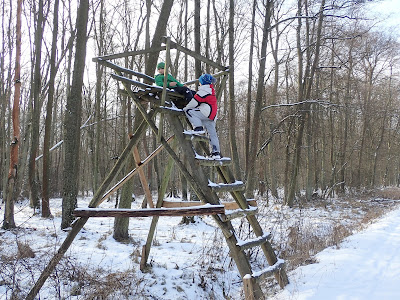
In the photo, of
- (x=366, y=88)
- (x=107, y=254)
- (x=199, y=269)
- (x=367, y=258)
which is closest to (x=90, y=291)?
(x=107, y=254)

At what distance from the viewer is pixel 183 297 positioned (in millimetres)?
5176

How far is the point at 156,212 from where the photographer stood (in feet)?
14.5

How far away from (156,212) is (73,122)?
16.7ft

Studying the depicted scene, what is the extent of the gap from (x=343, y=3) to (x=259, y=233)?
9404 millimetres

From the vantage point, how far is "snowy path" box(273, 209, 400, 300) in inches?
159

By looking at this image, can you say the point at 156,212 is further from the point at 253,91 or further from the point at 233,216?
the point at 253,91

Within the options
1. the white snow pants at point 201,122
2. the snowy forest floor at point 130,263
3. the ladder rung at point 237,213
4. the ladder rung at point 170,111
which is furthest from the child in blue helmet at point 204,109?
the snowy forest floor at point 130,263

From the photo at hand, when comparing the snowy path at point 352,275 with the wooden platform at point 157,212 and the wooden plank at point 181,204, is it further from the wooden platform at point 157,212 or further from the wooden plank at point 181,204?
the wooden plank at point 181,204

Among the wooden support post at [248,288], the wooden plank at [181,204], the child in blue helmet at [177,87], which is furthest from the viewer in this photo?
the wooden plank at [181,204]

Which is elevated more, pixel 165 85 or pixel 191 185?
pixel 165 85

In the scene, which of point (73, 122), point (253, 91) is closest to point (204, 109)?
point (73, 122)

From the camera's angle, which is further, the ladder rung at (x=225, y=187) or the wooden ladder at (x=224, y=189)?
the ladder rung at (x=225, y=187)

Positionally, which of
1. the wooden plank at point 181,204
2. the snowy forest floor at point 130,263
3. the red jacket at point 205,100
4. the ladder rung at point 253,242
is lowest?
the snowy forest floor at point 130,263

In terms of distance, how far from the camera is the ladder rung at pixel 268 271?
13.9 ft
